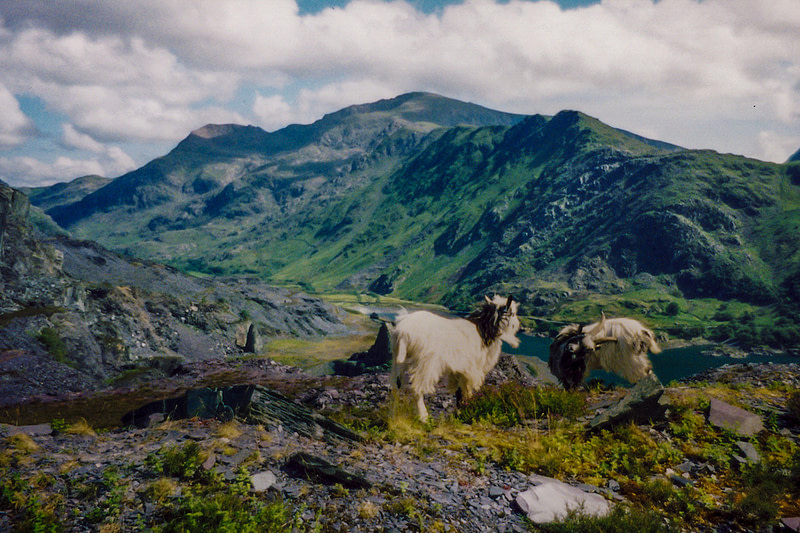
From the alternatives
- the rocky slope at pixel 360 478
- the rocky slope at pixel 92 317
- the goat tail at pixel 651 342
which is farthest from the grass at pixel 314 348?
the rocky slope at pixel 360 478

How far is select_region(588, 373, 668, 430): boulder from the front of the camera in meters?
9.37

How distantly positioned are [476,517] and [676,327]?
180 m

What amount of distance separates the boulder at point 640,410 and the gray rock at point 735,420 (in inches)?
39.8

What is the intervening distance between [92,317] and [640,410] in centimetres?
4567

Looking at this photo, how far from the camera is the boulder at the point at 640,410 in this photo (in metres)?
9.37

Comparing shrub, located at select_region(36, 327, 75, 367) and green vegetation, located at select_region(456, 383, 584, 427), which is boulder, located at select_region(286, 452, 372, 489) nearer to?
green vegetation, located at select_region(456, 383, 584, 427)

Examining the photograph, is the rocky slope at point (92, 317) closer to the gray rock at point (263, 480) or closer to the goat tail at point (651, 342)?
the gray rock at point (263, 480)

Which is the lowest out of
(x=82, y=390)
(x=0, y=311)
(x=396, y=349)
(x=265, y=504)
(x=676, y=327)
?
(x=676, y=327)

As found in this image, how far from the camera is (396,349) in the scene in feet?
36.4

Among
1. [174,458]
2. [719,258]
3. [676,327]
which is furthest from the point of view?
[719,258]

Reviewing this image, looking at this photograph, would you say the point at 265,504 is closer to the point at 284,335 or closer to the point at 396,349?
the point at 396,349

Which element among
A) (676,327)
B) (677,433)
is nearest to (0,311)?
(677,433)

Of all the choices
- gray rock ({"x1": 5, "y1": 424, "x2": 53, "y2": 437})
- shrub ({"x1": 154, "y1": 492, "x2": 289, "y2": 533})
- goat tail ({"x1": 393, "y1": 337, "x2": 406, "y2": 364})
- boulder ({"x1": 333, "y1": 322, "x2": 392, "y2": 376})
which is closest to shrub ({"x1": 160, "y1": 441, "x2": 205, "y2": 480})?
shrub ({"x1": 154, "y1": 492, "x2": 289, "y2": 533})

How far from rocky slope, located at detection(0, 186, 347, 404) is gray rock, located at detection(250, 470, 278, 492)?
25875mm
